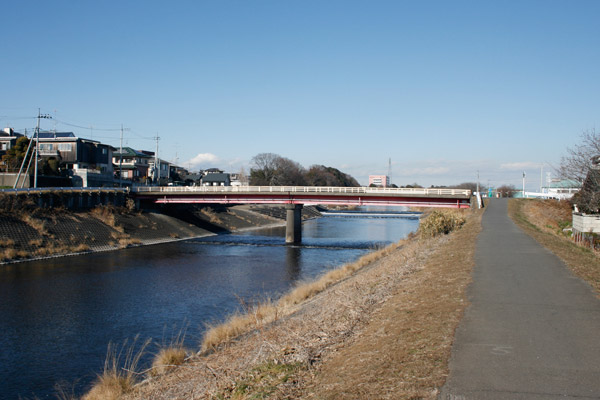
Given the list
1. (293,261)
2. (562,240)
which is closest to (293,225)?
(293,261)

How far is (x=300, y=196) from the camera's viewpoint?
58.8 metres

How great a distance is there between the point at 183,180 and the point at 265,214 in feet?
150

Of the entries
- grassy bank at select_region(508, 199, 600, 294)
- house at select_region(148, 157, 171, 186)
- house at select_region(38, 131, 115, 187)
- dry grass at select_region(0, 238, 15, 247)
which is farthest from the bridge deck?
house at select_region(148, 157, 171, 186)

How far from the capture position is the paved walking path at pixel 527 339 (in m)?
7.20

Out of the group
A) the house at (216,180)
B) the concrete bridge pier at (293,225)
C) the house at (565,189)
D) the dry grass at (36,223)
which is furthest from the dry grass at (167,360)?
the house at (216,180)

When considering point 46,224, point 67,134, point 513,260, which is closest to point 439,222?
point 513,260

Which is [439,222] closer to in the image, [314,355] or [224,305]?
[224,305]

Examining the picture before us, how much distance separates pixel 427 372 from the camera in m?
7.86

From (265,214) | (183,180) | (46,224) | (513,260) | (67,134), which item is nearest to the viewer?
(513,260)

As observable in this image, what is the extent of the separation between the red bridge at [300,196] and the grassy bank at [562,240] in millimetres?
8461

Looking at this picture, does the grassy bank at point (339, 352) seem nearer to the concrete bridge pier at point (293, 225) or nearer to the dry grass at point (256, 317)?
the dry grass at point (256, 317)

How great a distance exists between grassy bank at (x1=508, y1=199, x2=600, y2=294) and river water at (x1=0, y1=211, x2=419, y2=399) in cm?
1169

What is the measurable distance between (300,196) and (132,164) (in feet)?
196

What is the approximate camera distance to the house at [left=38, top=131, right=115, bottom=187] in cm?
7031
